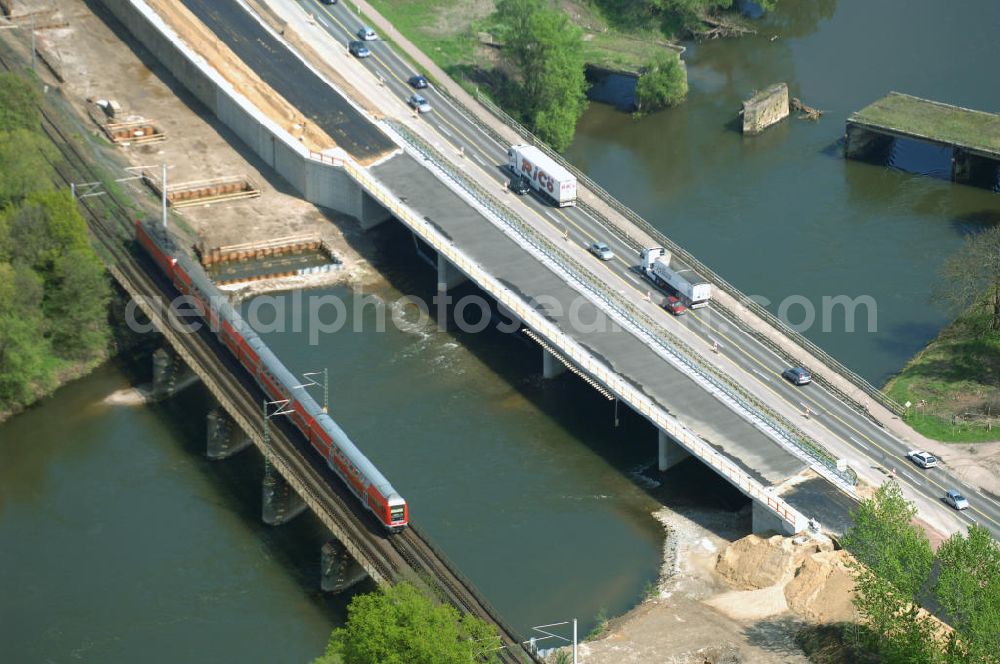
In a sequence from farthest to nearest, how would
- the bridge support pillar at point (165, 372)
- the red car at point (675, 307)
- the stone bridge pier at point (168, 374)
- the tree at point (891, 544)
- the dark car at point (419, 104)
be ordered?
the dark car at point (419, 104), the red car at point (675, 307), the stone bridge pier at point (168, 374), the bridge support pillar at point (165, 372), the tree at point (891, 544)

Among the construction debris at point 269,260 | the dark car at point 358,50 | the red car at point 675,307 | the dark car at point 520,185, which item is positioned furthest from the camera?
the dark car at point 358,50

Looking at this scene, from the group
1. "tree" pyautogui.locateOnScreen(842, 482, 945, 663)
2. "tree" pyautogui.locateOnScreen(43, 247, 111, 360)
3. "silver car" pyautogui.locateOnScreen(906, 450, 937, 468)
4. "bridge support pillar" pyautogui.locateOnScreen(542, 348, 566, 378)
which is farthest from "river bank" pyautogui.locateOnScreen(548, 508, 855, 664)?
"tree" pyautogui.locateOnScreen(43, 247, 111, 360)

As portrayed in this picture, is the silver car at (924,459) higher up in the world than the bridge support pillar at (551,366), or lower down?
higher up

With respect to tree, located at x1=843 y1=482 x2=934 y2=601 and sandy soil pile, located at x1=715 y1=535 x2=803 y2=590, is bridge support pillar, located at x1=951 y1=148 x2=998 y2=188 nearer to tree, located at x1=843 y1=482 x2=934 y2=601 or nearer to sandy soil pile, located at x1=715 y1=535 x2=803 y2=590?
sandy soil pile, located at x1=715 y1=535 x2=803 y2=590

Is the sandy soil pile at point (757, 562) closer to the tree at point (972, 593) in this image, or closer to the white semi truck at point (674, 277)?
the tree at point (972, 593)

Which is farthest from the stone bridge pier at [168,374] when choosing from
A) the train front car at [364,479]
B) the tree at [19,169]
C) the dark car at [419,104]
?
the dark car at [419,104]
